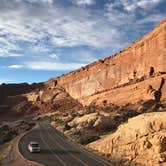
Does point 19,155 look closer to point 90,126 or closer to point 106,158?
point 106,158

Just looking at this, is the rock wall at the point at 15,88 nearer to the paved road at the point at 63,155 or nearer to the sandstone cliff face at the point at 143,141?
the paved road at the point at 63,155

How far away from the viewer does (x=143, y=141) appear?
107ft

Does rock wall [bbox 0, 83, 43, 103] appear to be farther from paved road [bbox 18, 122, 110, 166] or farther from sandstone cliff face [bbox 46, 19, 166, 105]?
paved road [bbox 18, 122, 110, 166]

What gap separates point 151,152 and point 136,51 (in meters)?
79.6

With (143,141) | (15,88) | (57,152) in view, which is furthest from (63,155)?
(15,88)

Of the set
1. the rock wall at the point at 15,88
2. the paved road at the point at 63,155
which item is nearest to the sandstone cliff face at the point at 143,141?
the paved road at the point at 63,155

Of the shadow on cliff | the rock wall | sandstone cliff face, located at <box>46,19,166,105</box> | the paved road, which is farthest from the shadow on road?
the rock wall

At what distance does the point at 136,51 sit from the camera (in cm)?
10881

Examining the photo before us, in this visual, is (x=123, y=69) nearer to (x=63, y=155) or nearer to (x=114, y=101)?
(x=114, y=101)

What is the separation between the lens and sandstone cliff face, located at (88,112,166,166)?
30.5 meters

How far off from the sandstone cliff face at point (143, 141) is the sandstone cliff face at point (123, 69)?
50.3 metres

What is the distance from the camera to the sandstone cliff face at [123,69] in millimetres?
93750

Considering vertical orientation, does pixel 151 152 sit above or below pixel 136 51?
below

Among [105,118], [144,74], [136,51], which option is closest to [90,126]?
[105,118]
